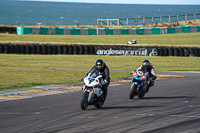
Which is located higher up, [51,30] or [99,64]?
[51,30]

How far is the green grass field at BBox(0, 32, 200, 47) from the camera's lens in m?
39.3

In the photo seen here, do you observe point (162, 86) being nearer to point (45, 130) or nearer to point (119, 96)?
point (119, 96)

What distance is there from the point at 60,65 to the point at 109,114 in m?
17.3

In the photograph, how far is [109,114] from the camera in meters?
9.71

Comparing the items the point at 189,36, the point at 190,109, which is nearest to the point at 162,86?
the point at 190,109

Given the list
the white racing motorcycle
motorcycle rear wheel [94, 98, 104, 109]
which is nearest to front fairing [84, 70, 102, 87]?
the white racing motorcycle

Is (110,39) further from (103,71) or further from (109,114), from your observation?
(109,114)

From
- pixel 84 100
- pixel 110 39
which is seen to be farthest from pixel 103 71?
pixel 110 39

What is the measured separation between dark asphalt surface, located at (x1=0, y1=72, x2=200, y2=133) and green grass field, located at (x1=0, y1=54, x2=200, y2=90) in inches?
193

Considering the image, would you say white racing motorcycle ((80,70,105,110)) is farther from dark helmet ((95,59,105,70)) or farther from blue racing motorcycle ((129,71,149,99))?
blue racing motorcycle ((129,71,149,99))

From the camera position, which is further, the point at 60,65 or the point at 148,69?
the point at 60,65

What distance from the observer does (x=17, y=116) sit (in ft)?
31.7

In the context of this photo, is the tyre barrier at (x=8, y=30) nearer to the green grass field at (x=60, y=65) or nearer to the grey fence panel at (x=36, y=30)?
the grey fence panel at (x=36, y=30)

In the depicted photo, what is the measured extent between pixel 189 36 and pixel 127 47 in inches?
527
